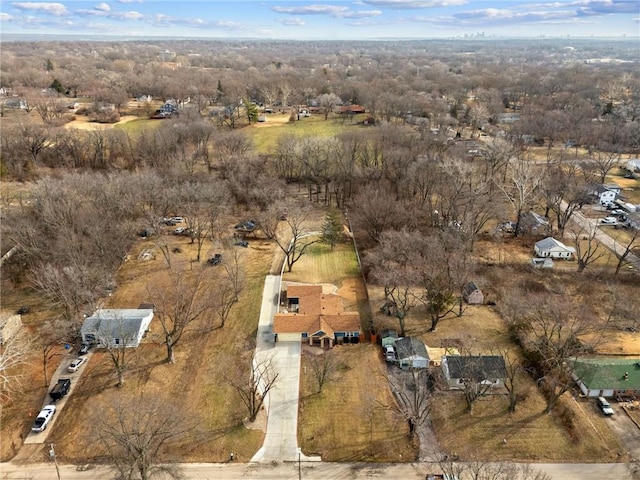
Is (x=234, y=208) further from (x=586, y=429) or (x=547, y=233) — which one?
(x=586, y=429)

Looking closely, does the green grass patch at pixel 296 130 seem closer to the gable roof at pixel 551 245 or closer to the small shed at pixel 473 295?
the gable roof at pixel 551 245

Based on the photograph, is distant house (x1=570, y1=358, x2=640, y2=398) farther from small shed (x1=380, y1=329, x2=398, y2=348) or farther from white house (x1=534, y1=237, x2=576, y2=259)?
white house (x1=534, y1=237, x2=576, y2=259)

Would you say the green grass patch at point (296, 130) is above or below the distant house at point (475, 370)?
below

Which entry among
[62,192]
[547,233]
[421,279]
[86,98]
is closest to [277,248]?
[421,279]

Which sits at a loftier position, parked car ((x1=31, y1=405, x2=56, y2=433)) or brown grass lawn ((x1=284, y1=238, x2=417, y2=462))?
parked car ((x1=31, y1=405, x2=56, y2=433))

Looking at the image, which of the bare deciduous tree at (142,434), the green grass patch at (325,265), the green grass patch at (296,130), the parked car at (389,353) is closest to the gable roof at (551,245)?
the green grass patch at (325,265)

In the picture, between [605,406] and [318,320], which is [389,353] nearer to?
[318,320]

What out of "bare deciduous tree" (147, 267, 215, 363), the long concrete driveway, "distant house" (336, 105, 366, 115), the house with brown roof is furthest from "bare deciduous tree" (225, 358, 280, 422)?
"distant house" (336, 105, 366, 115)
